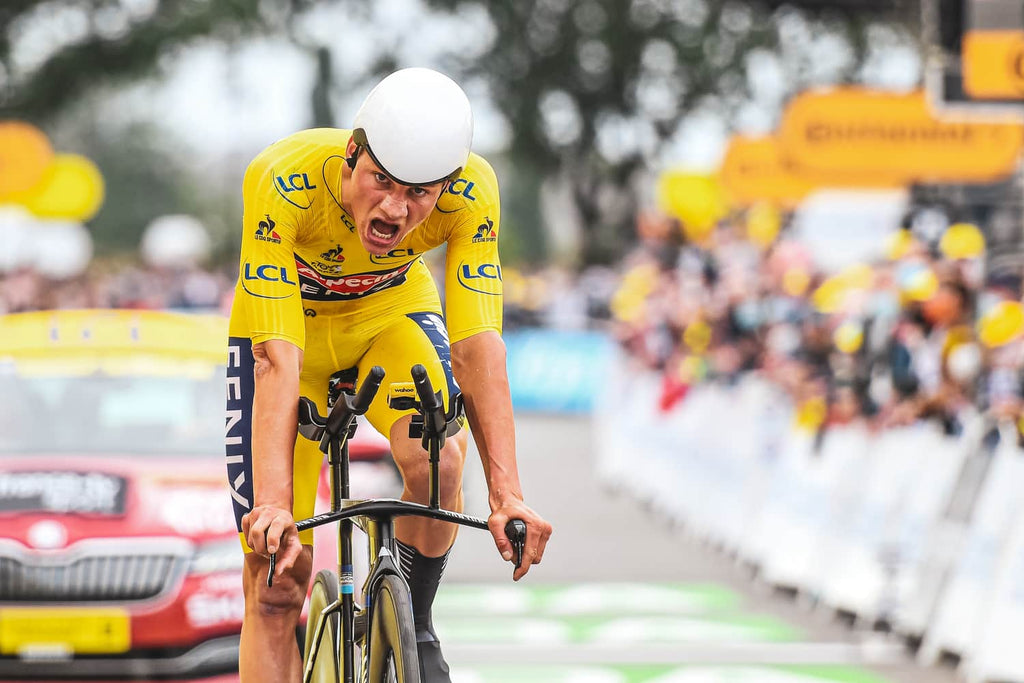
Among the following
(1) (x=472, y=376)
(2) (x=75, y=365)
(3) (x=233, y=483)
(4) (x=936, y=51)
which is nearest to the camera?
(1) (x=472, y=376)

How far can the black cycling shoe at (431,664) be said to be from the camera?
14.3 feet

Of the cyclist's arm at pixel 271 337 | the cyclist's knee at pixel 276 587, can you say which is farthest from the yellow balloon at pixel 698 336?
the cyclist's arm at pixel 271 337

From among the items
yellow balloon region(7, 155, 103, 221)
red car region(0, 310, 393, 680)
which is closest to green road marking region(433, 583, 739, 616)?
red car region(0, 310, 393, 680)

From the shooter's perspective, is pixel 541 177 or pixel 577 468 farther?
pixel 541 177

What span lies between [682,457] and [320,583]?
11089 mm

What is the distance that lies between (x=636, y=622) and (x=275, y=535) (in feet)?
20.3

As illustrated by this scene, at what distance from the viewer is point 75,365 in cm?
739

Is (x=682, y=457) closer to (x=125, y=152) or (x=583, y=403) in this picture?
(x=583, y=403)

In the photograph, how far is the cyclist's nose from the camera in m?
4.09

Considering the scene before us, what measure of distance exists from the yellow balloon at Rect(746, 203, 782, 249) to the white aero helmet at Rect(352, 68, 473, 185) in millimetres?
18231

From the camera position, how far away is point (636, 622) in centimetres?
993

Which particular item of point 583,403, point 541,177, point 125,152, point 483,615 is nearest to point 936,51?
point 483,615

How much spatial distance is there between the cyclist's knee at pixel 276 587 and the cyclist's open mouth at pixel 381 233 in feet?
3.30

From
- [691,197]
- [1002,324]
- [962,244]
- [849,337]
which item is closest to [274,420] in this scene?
[1002,324]
